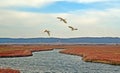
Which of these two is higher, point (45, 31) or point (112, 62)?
point (45, 31)

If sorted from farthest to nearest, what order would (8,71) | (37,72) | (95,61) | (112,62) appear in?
(95,61) < (112,62) < (37,72) < (8,71)

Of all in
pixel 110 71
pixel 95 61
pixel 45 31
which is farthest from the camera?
pixel 95 61

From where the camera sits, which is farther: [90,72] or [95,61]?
[95,61]

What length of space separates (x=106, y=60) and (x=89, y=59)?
418 cm

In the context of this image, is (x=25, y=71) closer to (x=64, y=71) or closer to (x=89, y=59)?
(x=64, y=71)

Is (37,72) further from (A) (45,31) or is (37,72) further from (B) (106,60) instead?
(B) (106,60)

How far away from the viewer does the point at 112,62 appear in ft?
196

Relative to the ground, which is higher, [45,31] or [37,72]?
[45,31]

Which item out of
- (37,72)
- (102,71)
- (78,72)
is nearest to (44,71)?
(37,72)

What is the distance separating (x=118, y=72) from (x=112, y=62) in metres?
14.0

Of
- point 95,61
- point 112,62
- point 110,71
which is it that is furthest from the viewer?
point 95,61

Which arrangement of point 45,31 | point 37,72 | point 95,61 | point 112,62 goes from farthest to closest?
point 95,61, point 112,62, point 37,72, point 45,31

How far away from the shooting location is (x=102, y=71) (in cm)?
4697

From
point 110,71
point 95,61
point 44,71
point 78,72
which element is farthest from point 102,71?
point 95,61
